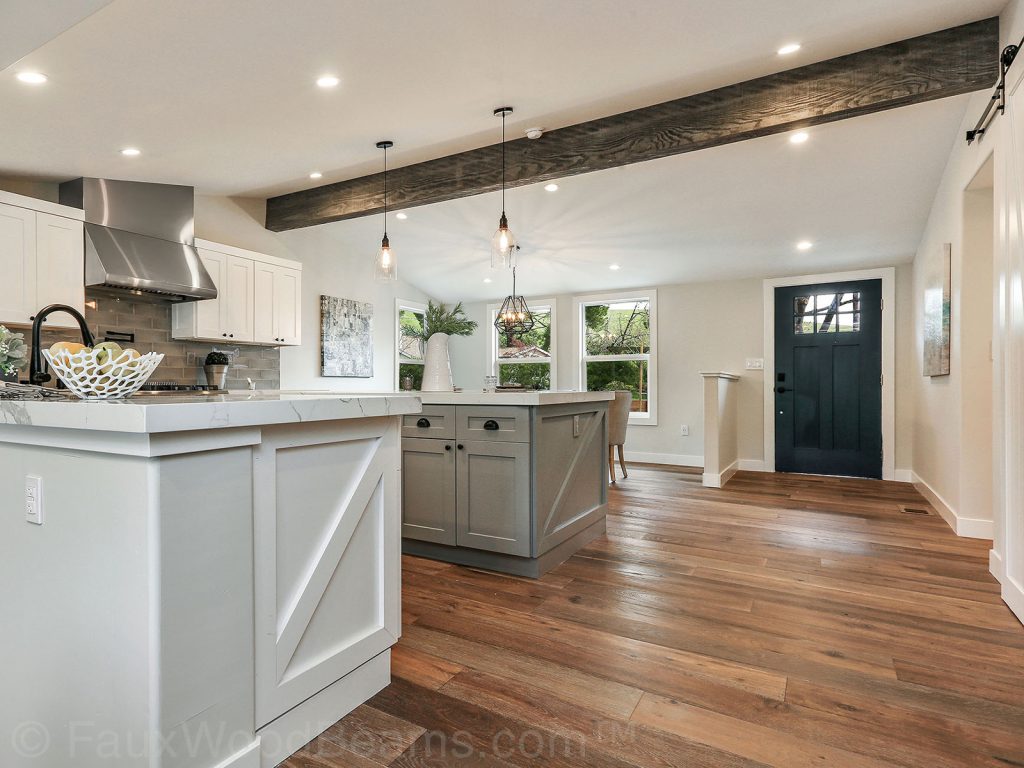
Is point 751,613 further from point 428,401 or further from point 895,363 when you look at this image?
point 895,363

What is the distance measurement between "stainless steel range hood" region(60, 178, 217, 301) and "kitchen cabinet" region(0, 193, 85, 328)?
0.31ft

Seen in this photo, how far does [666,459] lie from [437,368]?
4.25m

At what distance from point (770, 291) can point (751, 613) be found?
4819 millimetres

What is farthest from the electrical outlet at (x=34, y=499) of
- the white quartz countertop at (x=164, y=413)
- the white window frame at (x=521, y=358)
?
the white window frame at (x=521, y=358)

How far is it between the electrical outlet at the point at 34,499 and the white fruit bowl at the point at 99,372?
215mm

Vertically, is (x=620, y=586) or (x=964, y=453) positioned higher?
(x=964, y=453)

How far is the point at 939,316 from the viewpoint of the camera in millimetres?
4012

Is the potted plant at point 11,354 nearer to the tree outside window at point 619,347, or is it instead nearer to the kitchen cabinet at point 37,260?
the kitchen cabinet at point 37,260

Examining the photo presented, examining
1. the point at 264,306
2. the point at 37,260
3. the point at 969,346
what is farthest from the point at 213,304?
the point at 969,346

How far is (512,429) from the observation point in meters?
2.76

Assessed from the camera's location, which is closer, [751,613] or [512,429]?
[751,613]

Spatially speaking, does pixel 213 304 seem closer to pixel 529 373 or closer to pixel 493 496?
pixel 493 496

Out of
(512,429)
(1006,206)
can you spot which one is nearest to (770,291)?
(1006,206)

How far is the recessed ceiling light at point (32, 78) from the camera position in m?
2.70
